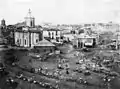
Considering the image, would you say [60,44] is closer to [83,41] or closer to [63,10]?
[83,41]

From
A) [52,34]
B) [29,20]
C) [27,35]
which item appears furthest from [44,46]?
[29,20]


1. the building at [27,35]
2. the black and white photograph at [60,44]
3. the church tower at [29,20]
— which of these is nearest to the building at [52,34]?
the black and white photograph at [60,44]

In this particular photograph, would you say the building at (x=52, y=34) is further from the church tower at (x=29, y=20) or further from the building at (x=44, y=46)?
the church tower at (x=29, y=20)

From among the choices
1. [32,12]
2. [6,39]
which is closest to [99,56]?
[32,12]

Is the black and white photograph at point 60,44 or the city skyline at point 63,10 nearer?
the black and white photograph at point 60,44

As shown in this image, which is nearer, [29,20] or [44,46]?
[44,46]

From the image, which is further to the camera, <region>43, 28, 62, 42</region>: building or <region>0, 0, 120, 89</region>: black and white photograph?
<region>43, 28, 62, 42</region>: building

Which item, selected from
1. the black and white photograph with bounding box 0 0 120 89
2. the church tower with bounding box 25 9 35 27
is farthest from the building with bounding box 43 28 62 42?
the church tower with bounding box 25 9 35 27

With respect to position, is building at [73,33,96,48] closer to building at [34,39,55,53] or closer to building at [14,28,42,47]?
building at [34,39,55,53]
